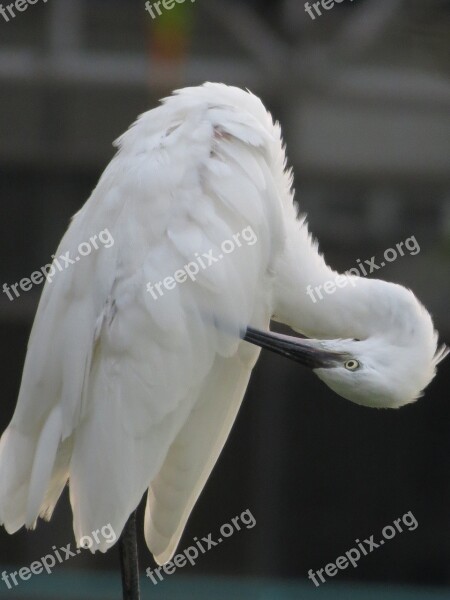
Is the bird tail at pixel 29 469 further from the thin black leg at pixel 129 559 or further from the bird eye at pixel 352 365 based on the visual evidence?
the bird eye at pixel 352 365

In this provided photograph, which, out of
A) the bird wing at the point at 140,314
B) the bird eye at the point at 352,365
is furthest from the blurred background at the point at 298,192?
the bird eye at the point at 352,365

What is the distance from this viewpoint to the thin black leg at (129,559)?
8.14ft

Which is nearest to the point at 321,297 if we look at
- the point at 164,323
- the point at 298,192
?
the point at 164,323

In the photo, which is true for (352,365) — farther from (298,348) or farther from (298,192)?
(298,192)

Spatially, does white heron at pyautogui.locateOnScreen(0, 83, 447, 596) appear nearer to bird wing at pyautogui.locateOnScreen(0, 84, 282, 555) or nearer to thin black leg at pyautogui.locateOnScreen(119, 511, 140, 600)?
bird wing at pyautogui.locateOnScreen(0, 84, 282, 555)

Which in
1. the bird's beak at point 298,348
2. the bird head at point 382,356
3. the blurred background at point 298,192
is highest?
the bird's beak at point 298,348

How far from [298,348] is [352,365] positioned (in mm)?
112

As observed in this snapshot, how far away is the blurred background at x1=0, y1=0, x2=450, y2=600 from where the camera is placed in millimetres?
3957

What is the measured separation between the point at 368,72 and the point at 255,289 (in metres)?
2.07

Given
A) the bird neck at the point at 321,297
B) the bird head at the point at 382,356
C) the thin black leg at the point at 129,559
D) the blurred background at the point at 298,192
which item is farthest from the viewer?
Result: the blurred background at the point at 298,192

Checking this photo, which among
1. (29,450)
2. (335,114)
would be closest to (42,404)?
(29,450)

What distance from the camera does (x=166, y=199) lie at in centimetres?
227

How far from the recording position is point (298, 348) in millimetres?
2262

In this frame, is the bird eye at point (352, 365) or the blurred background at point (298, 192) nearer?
the bird eye at point (352, 365)
